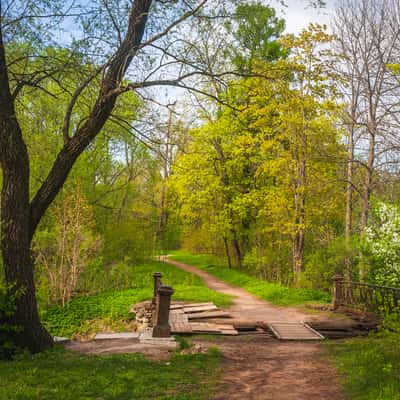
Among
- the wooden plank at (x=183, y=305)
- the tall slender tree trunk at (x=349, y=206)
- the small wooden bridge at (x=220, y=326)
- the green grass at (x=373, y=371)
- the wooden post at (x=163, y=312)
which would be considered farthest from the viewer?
the tall slender tree trunk at (x=349, y=206)

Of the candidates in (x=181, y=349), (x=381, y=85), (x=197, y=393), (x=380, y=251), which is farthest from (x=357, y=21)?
(x=197, y=393)

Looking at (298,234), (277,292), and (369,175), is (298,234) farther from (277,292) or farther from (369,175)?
(369,175)

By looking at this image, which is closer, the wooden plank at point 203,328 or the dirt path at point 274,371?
the dirt path at point 274,371

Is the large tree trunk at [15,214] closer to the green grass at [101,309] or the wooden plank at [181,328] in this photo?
the wooden plank at [181,328]

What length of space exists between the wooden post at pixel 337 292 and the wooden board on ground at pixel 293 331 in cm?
229

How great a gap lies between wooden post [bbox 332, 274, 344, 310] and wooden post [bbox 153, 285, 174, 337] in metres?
6.06

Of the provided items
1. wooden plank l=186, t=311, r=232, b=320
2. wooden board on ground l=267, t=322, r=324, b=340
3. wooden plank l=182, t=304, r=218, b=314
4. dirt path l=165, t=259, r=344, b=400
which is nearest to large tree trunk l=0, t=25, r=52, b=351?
dirt path l=165, t=259, r=344, b=400

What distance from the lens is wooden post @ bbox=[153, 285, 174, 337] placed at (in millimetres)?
9000

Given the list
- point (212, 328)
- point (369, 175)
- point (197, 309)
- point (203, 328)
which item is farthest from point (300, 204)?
point (203, 328)

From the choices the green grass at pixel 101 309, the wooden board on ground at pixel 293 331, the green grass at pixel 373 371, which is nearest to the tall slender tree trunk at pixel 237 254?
the green grass at pixel 101 309

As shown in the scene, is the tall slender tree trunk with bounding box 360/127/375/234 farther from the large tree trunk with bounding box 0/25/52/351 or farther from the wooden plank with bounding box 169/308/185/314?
the large tree trunk with bounding box 0/25/52/351

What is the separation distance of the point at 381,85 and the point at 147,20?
34.7 feet

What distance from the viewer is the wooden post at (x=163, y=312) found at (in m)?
9.00

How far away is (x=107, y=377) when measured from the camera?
6016 mm
